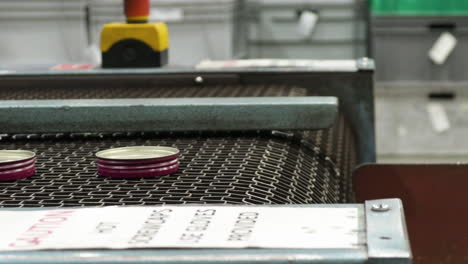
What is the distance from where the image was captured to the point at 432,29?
440 cm

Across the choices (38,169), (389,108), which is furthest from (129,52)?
(389,108)

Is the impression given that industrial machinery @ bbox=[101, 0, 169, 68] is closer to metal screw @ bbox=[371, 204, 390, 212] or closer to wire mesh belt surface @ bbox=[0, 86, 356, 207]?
wire mesh belt surface @ bbox=[0, 86, 356, 207]

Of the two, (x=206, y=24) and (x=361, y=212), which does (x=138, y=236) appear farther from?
(x=206, y=24)

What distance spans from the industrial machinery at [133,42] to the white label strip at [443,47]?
2621mm

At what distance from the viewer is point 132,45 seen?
2104 mm

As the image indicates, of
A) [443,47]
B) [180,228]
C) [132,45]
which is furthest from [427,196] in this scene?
[443,47]

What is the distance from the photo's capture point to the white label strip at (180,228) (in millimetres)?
655

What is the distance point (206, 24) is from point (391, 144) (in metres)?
→ 1.15

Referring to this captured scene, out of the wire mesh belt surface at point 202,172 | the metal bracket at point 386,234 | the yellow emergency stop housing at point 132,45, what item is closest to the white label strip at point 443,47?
the yellow emergency stop housing at point 132,45

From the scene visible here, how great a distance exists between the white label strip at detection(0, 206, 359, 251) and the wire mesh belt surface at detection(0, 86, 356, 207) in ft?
0.50

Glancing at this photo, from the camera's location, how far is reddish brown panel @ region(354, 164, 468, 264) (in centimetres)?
124

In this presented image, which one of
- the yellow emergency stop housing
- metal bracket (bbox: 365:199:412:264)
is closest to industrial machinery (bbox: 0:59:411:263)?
metal bracket (bbox: 365:199:412:264)

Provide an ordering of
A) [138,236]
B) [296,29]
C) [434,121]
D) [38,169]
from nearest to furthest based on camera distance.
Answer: [138,236], [38,169], [434,121], [296,29]

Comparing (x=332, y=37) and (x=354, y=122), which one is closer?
(x=354, y=122)
